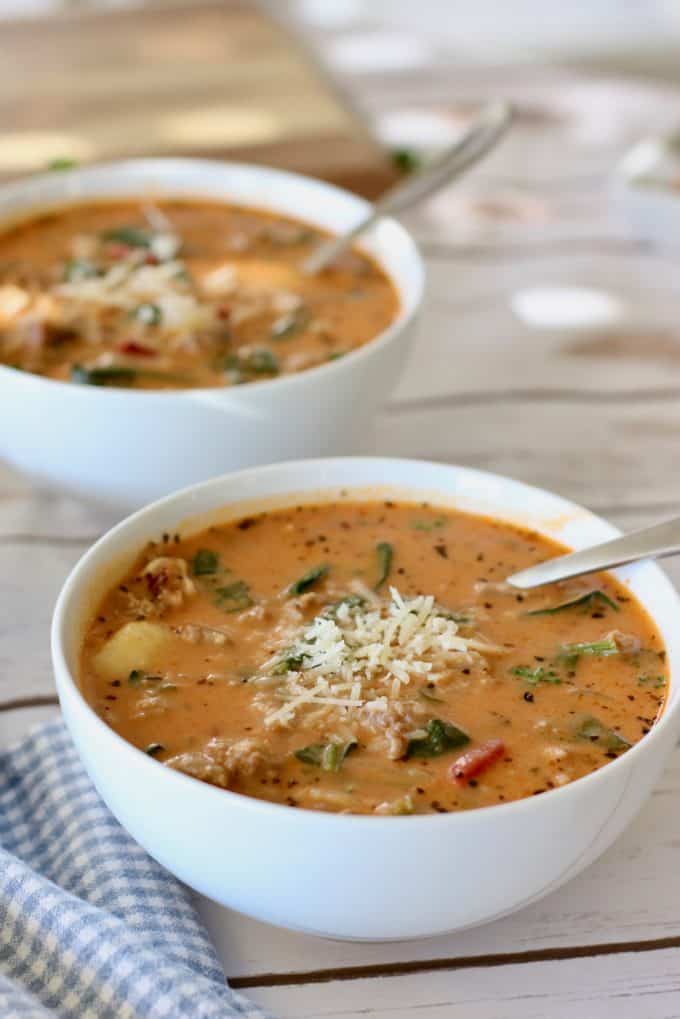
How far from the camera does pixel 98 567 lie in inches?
78.5

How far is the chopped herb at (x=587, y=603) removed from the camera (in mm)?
2012

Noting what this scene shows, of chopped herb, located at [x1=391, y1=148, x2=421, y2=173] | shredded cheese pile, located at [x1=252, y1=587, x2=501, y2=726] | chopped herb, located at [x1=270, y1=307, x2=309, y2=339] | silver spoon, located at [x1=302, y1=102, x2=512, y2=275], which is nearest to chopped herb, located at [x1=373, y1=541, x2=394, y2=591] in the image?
shredded cheese pile, located at [x1=252, y1=587, x2=501, y2=726]

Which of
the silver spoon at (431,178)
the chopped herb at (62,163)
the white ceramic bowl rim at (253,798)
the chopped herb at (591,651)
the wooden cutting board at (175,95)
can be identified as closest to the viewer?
the white ceramic bowl rim at (253,798)

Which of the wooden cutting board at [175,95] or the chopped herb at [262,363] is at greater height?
the chopped herb at [262,363]

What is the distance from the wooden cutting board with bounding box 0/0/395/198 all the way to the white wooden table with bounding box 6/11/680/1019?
0.28m

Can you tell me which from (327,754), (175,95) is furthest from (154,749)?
(175,95)

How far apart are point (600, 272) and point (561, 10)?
3878mm

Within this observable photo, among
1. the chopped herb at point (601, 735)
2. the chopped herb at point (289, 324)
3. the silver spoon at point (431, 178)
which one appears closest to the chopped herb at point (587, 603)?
the chopped herb at point (601, 735)

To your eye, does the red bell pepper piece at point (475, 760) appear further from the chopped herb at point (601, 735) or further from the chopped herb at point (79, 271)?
the chopped herb at point (79, 271)

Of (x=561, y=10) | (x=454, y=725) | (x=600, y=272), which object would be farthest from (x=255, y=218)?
(x=561, y=10)

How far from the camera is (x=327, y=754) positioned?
172cm

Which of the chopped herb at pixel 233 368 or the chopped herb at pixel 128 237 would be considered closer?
the chopped herb at pixel 233 368

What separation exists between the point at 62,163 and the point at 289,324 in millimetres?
1076

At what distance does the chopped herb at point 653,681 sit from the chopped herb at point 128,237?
1609 millimetres
